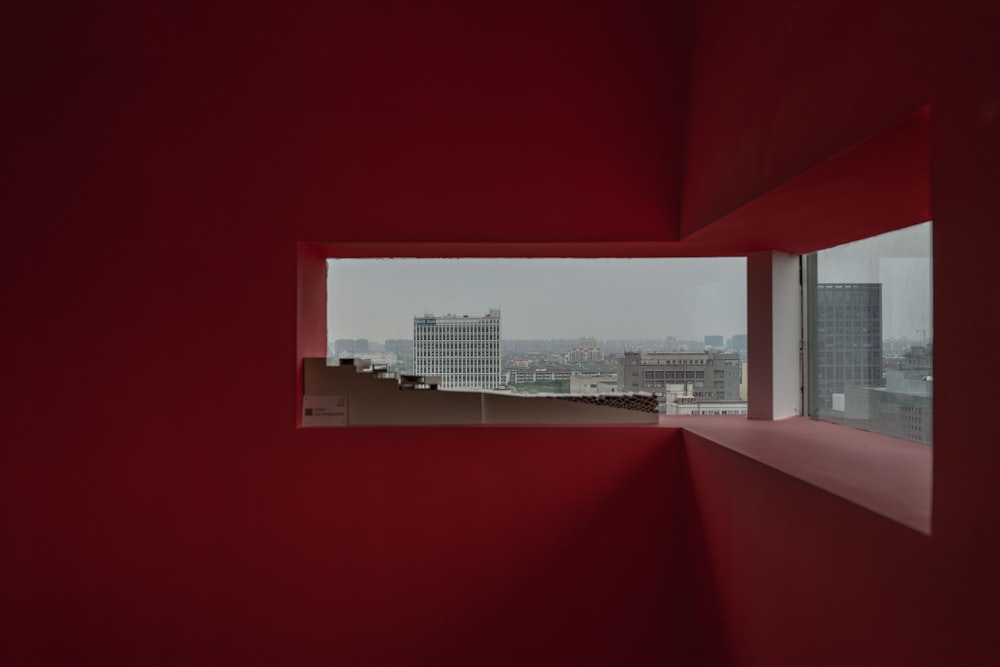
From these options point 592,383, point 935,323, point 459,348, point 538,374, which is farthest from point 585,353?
point 935,323

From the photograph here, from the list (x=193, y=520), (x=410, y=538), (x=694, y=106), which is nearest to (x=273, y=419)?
(x=193, y=520)

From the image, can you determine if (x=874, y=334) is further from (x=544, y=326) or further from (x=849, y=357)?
(x=544, y=326)

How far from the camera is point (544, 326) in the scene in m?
3.24

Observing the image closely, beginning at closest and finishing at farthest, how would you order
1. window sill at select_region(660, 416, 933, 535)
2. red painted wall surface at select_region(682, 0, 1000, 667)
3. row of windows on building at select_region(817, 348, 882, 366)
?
1. red painted wall surface at select_region(682, 0, 1000, 667)
2. window sill at select_region(660, 416, 933, 535)
3. row of windows on building at select_region(817, 348, 882, 366)

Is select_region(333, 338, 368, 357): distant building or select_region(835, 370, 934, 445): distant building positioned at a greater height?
select_region(333, 338, 368, 357): distant building

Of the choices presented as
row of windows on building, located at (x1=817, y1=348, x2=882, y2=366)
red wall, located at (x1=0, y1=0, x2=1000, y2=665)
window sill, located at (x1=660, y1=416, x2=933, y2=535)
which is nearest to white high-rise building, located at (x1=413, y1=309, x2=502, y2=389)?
red wall, located at (x1=0, y1=0, x2=1000, y2=665)

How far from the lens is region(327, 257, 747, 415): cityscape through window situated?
3.24 meters

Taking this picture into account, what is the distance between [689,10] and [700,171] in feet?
2.41

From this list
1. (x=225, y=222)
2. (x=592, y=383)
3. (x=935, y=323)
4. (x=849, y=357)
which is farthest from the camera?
(x=592, y=383)

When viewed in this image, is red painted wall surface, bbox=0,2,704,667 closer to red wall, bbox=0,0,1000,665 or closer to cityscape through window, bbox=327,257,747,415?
red wall, bbox=0,0,1000,665

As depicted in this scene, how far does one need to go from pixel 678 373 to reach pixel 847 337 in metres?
0.81

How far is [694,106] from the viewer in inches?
104

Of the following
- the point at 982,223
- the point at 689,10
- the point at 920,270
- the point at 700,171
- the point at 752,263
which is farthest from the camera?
the point at 752,263

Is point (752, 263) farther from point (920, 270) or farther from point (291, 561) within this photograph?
point (291, 561)
